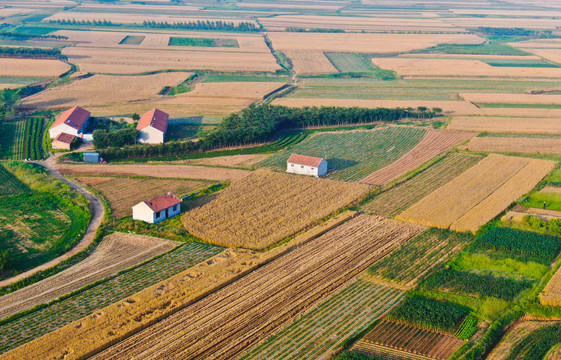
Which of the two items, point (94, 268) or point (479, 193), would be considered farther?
point (479, 193)

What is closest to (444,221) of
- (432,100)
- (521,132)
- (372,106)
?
(521,132)

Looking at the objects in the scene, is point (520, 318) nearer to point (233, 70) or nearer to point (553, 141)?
point (553, 141)

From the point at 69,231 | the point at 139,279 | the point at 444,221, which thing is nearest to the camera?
the point at 139,279

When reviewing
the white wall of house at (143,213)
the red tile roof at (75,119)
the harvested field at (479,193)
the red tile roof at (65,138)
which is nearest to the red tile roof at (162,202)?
the white wall of house at (143,213)

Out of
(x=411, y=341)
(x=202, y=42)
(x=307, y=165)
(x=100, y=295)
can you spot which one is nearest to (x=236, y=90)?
(x=307, y=165)

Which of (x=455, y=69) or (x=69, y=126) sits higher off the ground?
(x=69, y=126)

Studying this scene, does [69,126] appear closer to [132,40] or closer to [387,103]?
[387,103]
